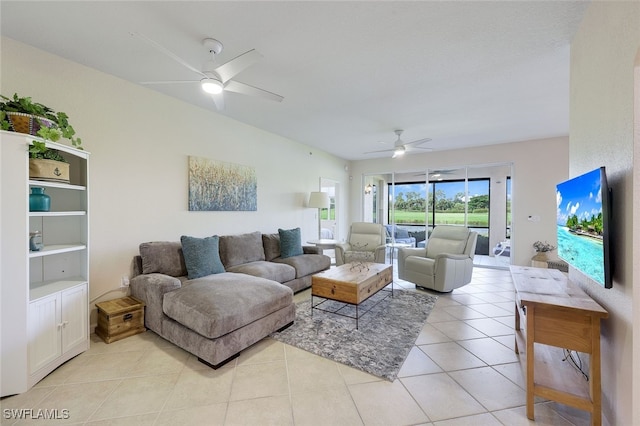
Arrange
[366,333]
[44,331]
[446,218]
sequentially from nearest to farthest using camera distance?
[44,331] < [366,333] < [446,218]

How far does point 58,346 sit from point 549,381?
3.56m

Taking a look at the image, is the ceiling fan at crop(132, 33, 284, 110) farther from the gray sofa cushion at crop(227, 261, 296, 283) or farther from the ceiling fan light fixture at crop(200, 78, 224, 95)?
the gray sofa cushion at crop(227, 261, 296, 283)

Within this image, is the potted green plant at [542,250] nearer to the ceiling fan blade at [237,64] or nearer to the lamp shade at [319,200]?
the lamp shade at [319,200]

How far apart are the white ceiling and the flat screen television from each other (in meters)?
1.24

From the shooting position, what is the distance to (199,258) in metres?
2.96

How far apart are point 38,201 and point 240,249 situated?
6.80 ft

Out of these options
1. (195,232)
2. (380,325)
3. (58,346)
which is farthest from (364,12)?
(58,346)

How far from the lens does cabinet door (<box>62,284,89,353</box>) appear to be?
6.87 ft

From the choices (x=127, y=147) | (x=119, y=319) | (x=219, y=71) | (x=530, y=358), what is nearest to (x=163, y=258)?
(x=119, y=319)

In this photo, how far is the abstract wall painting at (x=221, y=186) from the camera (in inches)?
139

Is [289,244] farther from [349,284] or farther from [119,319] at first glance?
[119,319]

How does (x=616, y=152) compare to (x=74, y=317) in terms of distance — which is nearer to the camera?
(x=616, y=152)

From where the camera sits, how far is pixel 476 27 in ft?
6.31

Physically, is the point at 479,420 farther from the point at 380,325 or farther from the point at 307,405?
the point at 380,325
